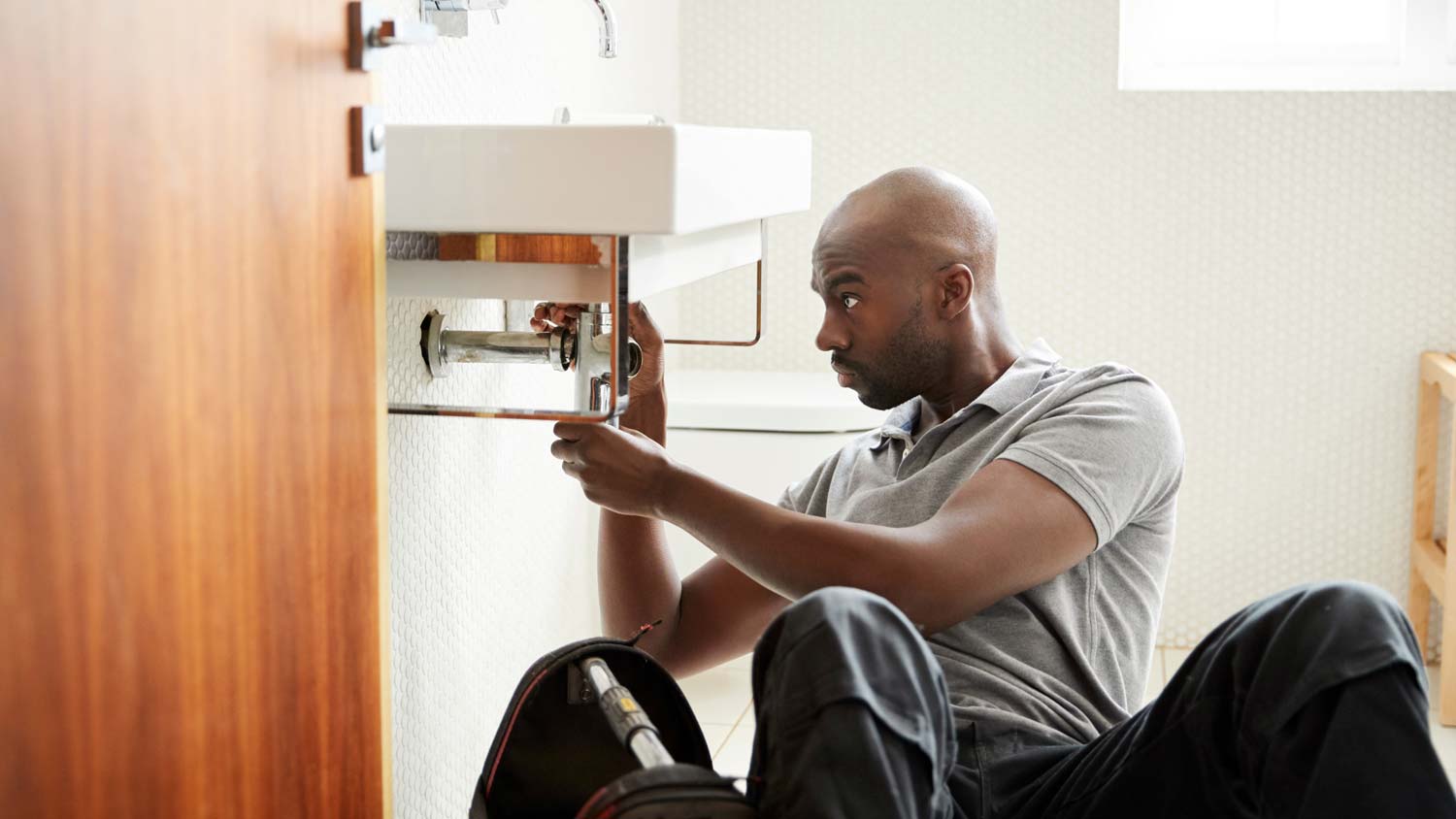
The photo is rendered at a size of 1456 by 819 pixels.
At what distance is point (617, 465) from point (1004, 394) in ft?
1.45

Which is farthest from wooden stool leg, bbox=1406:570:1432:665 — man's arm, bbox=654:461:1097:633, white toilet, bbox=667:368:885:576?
man's arm, bbox=654:461:1097:633

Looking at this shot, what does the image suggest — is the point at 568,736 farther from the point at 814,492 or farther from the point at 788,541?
the point at 814,492

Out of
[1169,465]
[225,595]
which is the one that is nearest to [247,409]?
[225,595]

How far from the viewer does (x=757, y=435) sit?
8.45 ft

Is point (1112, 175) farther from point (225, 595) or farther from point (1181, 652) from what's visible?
point (225, 595)

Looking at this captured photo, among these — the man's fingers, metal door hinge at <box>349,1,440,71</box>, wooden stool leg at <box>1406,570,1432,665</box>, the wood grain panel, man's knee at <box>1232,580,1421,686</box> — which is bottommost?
wooden stool leg at <box>1406,570,1432,665</box>

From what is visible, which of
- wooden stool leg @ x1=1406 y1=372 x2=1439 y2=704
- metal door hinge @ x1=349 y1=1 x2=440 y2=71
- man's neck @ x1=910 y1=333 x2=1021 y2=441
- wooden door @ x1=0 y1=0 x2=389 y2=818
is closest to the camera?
wooden door @ x1=0 y1=0 x2=389 y2=818

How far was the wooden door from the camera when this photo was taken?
2.32 ft

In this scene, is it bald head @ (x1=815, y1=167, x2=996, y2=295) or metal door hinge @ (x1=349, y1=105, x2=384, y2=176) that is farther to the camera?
bald head @ (x1=815, y1=167, x2=996, y2=295)

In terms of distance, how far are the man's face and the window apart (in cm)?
159

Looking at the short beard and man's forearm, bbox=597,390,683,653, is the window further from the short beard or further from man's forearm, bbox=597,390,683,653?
man's forearm, bbox=597,390,683,653

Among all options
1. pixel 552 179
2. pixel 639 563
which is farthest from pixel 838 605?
pixel 639 563

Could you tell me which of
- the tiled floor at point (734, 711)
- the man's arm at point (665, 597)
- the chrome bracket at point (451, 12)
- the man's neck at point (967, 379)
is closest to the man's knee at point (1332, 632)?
the man's neck at point (967, 379)

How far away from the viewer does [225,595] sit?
892 mm
